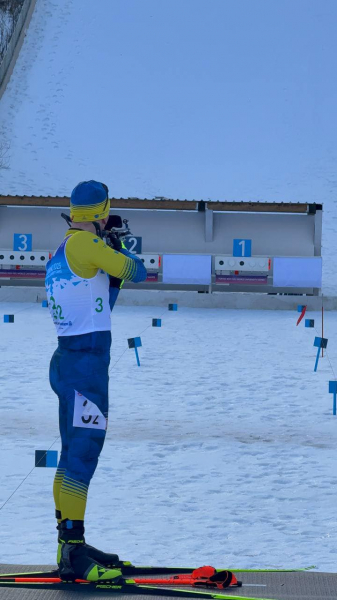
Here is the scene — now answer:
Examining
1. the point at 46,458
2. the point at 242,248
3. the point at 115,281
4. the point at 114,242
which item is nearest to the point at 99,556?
the point at 115,281

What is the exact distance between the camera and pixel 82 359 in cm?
439

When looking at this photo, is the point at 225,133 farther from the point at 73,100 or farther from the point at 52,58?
the point at 52,58

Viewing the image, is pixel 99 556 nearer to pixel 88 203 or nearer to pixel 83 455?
pixel 83 455

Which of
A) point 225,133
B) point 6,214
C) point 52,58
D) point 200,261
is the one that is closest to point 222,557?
point 200,261

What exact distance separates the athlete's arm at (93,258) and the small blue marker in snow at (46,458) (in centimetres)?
208

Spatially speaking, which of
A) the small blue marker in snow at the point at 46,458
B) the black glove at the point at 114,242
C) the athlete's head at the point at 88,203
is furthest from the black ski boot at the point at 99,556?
the small blue marker in snow at the point at 46,458

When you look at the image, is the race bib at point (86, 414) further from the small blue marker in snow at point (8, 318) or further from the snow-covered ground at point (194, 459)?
the small blue marker in snow at point (8, 318)

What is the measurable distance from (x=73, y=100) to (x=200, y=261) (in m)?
20.3

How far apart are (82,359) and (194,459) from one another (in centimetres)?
309

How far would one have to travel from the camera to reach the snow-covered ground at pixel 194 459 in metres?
5.37

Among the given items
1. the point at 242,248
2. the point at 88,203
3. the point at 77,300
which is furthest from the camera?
the point at 242,248

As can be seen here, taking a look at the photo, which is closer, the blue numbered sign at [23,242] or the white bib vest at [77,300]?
the white bib vest at [77,300]

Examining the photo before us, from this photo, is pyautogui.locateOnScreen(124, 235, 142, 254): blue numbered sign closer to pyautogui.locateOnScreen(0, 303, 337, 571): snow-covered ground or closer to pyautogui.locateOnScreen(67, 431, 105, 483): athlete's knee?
pyautogui.locateOnScreen(0, 303, 337, 571): snow-covered ground

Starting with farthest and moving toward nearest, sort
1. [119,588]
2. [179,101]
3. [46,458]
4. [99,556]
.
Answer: [179,101] < [46,458] < [99,556] < [119,588]
